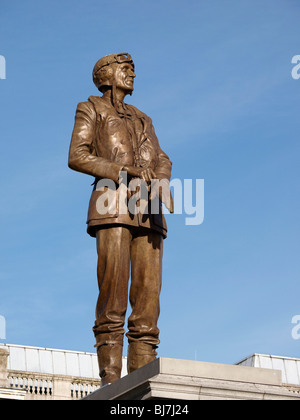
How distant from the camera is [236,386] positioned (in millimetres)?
11359

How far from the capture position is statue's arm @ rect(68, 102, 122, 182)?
520 inches

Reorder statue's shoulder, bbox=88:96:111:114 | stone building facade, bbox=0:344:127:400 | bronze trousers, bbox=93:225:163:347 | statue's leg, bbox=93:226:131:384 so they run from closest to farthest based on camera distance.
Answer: statue's leg, bbox=93:226:131:384 < bronze trousers, bbox=93:225:163:347 < statue's shoulder, bbox=88:96:111:114 < stone building facade, bbox=0:344:127:400

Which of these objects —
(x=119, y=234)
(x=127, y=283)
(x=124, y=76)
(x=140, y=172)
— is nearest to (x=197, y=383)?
(x=127, y=283)

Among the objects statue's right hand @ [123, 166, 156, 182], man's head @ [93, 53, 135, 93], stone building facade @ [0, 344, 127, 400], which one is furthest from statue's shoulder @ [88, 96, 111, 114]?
stone building facade @ [0, 344, 127, 400]

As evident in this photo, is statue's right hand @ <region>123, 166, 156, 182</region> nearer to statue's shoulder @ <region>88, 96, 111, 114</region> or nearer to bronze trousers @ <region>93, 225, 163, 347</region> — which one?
bronze trousers @ <region>93, 225, 163, 347</region>

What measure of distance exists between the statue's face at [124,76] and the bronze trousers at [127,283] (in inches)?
78.0

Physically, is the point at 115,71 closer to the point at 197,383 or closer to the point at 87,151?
the point at 87,151

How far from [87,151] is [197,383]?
11.8ft

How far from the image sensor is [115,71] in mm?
14078

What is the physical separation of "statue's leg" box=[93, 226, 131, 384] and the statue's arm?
694 millimetres

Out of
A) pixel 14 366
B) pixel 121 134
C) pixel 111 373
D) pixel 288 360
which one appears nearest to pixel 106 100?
pixel 121 134

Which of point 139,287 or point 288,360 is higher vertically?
point 288,360
